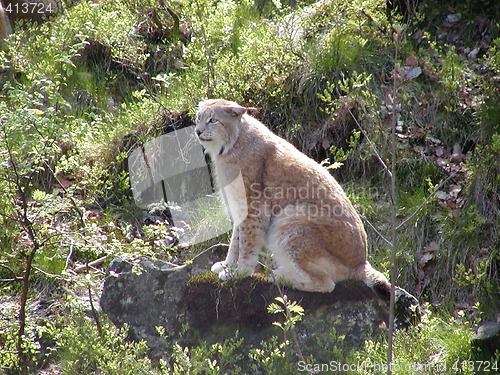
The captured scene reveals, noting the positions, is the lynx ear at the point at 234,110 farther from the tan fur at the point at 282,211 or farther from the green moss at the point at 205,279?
the green moss at the point at 205,279

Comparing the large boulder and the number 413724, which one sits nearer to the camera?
the number 413724

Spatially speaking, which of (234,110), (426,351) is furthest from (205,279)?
(426,351)

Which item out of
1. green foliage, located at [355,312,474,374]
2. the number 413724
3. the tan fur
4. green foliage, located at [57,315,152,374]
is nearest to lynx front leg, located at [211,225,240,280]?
the tan fur

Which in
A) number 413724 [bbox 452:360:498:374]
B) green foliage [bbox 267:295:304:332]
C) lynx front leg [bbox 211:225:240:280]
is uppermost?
green foliage [bbox 267:295:304:332]

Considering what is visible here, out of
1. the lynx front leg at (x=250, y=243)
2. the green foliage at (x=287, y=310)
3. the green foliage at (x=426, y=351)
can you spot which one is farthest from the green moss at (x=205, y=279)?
the green foliage at (x=287, y=310)

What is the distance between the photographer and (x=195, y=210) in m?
7.54

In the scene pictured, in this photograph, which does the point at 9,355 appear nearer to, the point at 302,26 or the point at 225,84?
the point at 225,84

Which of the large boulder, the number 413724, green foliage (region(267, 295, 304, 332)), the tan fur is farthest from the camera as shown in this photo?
the tan fur

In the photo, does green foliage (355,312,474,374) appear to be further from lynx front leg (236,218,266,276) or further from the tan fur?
lynx front leg (236,218,266,276)

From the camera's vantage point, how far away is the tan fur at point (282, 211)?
5375 mm

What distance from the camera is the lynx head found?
585 cm

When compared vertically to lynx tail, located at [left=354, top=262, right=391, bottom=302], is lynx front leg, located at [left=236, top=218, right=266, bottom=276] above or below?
above

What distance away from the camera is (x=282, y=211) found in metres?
5.60

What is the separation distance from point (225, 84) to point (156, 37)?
6.85ft
